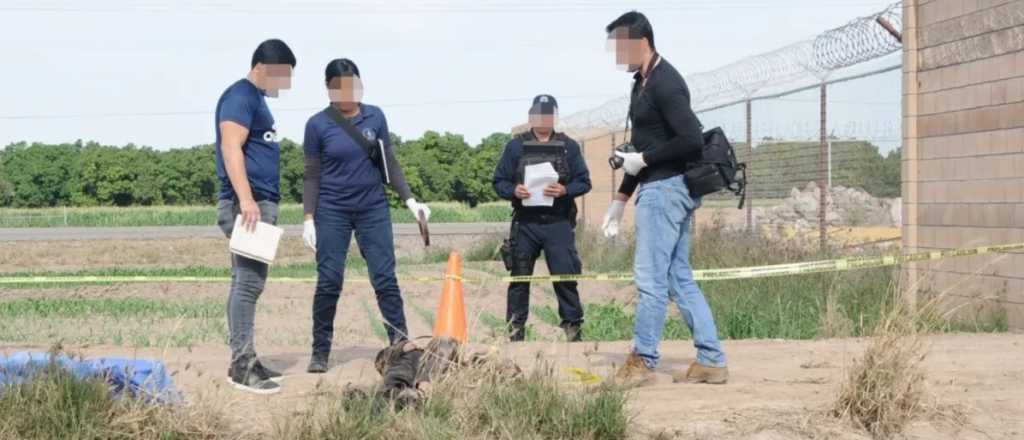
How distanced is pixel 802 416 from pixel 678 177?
1.51 meters

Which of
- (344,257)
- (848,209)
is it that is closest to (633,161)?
(344,257)

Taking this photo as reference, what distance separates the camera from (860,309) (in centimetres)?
1109

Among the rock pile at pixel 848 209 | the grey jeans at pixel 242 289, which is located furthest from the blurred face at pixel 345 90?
the rock pile at pixel 848 209

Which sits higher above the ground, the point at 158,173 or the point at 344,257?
the point at 158,173

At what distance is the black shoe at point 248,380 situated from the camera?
6.84m

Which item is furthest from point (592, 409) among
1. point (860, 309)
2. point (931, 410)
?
point (860, 309)

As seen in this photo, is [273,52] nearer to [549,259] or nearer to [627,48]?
[627,48]

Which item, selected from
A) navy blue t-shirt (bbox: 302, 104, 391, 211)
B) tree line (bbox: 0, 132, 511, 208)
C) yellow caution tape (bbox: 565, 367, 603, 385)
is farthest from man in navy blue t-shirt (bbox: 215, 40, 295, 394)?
tree line (bbox: 0, 132, 511, 208)

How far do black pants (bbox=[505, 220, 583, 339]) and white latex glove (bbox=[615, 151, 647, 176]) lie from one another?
2.61 m

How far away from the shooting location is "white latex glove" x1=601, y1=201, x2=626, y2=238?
24.8 ft

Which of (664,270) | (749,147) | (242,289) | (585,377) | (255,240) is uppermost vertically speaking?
(749,147)

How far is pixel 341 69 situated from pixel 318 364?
5.51 feet

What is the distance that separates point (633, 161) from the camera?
22.7ft

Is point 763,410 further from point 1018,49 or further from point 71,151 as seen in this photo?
point 71,151
